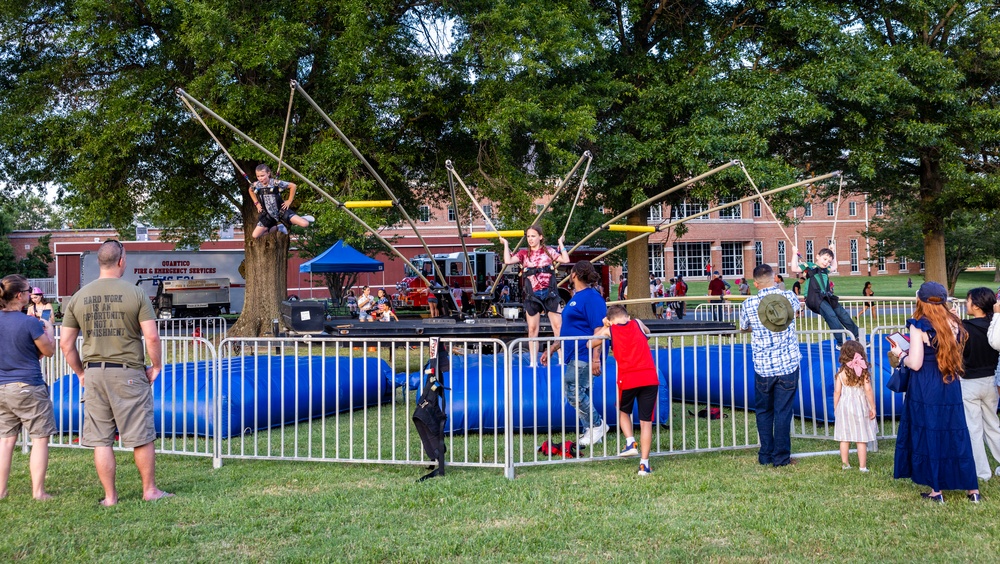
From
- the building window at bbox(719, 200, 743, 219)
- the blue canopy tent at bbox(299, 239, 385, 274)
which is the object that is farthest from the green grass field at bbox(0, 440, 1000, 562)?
the building window at bbox(719, 200, 743, 219)

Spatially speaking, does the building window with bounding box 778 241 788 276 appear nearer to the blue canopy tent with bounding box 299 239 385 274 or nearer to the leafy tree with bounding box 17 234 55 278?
the blue canopy tent with bounding box 299 239 385 274

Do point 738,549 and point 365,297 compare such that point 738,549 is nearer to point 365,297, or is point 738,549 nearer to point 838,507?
point 838,507

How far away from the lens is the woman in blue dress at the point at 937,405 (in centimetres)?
551

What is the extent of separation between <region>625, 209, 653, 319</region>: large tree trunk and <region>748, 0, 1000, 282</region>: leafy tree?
14.4 ft

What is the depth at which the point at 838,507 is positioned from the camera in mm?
5477

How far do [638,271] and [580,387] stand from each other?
16.1m

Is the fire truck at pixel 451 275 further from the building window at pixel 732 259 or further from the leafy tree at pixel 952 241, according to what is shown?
the building window at pixel 732 259

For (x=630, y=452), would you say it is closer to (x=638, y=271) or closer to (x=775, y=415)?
(x=775, y=415)

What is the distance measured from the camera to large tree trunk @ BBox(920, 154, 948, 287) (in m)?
23.5

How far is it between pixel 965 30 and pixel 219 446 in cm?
2307

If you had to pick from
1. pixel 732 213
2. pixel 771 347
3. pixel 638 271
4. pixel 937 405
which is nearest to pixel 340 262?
pixel 638 271

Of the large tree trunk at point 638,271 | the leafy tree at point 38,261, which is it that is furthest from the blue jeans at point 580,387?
the leafy tree at point 38,261

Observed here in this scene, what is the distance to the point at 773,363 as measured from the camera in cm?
675

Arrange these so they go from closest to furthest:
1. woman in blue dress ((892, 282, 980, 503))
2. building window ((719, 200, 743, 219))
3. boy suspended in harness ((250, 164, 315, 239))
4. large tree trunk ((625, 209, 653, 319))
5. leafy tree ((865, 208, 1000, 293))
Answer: woman in blue dress ((892, 282, 980, 503)) → boy suspended in harness ((250, 164, 315, 239)) → large tree trunk ((625, 209, 653, 319)) → leafy tree ((865, 208, 1000, 293)) → building window ((719, 200, 743, 219))
